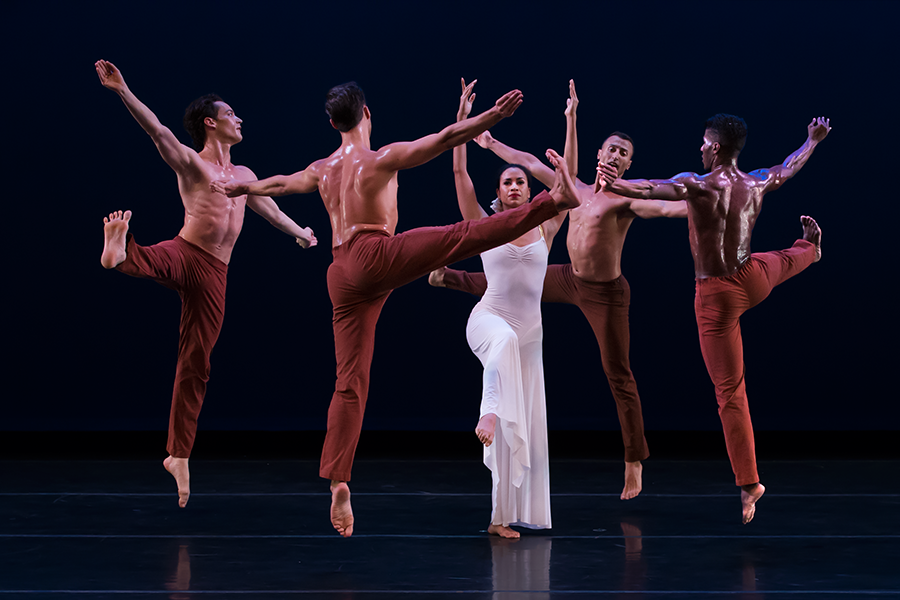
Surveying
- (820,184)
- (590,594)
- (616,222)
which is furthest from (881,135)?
(590,594)

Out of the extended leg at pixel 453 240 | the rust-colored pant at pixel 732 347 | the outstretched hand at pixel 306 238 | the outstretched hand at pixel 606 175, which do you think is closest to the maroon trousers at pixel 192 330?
the outstretched hand at pixel 306 238

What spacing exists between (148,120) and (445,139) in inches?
57.6

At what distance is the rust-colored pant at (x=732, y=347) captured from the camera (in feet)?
12.7

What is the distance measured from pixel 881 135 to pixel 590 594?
4415mm

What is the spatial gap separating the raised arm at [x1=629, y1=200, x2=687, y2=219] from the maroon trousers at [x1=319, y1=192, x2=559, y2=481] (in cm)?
128

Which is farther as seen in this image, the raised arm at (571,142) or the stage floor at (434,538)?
the raised arm at (571,142)

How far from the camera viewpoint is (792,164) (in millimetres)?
4082

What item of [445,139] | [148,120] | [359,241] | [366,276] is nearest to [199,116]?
[148,120]

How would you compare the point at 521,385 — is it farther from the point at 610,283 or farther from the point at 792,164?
the point at 792,164

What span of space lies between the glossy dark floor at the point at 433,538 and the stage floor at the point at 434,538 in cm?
1

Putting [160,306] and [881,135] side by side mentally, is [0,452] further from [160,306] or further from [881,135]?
[881,135]

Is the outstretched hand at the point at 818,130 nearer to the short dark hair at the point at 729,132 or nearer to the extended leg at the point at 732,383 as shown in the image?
the short dark hair at the point at 729,132

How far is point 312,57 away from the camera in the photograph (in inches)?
244

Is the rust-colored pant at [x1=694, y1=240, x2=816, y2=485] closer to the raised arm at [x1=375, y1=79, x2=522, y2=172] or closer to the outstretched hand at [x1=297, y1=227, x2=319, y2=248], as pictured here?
the raised arm at [x1=375, y1=79, x2=522, y2=172]
